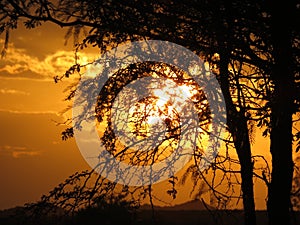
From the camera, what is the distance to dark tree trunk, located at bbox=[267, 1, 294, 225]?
31.9 feet

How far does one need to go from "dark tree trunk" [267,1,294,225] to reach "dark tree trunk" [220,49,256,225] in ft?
3.09

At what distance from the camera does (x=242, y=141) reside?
36.4 ft

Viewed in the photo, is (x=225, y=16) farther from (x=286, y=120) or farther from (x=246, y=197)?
(x=246, y=197)

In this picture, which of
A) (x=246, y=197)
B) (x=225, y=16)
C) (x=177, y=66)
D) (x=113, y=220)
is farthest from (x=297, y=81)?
(x=113, y=220)

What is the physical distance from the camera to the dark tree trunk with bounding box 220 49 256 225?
11166 millimetres

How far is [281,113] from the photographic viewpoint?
9.88 metres

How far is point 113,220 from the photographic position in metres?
24.3

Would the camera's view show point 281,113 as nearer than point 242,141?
Yes

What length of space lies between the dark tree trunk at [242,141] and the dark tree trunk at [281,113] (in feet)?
3.09

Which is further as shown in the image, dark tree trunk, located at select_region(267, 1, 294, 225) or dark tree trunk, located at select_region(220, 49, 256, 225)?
dark tree trunk, located at select_region(220, 49, 256, 225)

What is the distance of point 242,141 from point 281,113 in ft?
4.64

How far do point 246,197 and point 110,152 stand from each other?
3356mm

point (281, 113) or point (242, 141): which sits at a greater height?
point (281, 113)

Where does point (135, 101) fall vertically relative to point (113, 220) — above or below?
above
